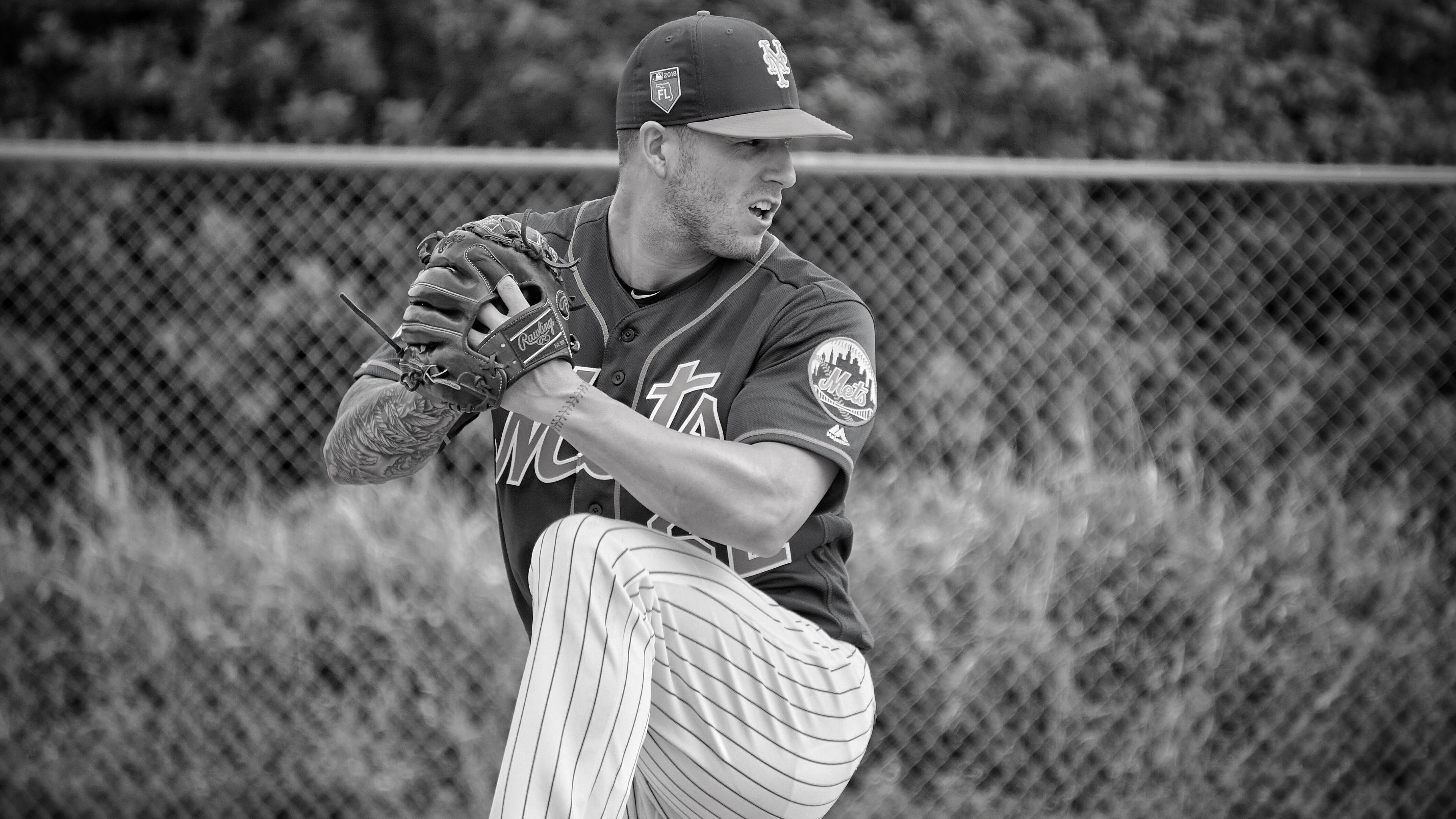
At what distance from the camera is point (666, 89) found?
2111 millimetres

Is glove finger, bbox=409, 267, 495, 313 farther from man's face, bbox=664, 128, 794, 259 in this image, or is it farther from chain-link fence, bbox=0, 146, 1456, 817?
chain-link fence, bbox=0, 146, 1456, 817

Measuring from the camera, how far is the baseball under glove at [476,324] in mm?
1798

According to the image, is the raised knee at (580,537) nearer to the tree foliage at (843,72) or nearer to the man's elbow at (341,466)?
the man's elbow at (341,466)

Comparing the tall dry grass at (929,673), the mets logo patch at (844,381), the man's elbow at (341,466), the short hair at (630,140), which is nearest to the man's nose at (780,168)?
the short hair at (630,140)

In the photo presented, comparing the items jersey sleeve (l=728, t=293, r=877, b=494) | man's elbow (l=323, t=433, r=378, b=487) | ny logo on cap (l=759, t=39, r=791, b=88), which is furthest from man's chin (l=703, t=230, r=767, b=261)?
man's elbow (l=323, t=433, r=378, b=487)

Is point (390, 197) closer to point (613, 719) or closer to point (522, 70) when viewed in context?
point (522, 70)

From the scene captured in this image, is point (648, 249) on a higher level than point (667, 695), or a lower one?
higher

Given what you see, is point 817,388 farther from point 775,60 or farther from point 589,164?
point 589,164

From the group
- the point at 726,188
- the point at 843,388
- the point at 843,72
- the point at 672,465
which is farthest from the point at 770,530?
the point at 843,72

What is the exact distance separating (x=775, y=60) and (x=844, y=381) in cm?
55

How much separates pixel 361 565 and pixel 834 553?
199 centimetres

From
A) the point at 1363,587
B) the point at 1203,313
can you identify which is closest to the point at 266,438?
the point at 1203,313

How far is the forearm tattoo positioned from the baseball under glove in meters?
0.15

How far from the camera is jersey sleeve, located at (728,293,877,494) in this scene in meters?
1.96
